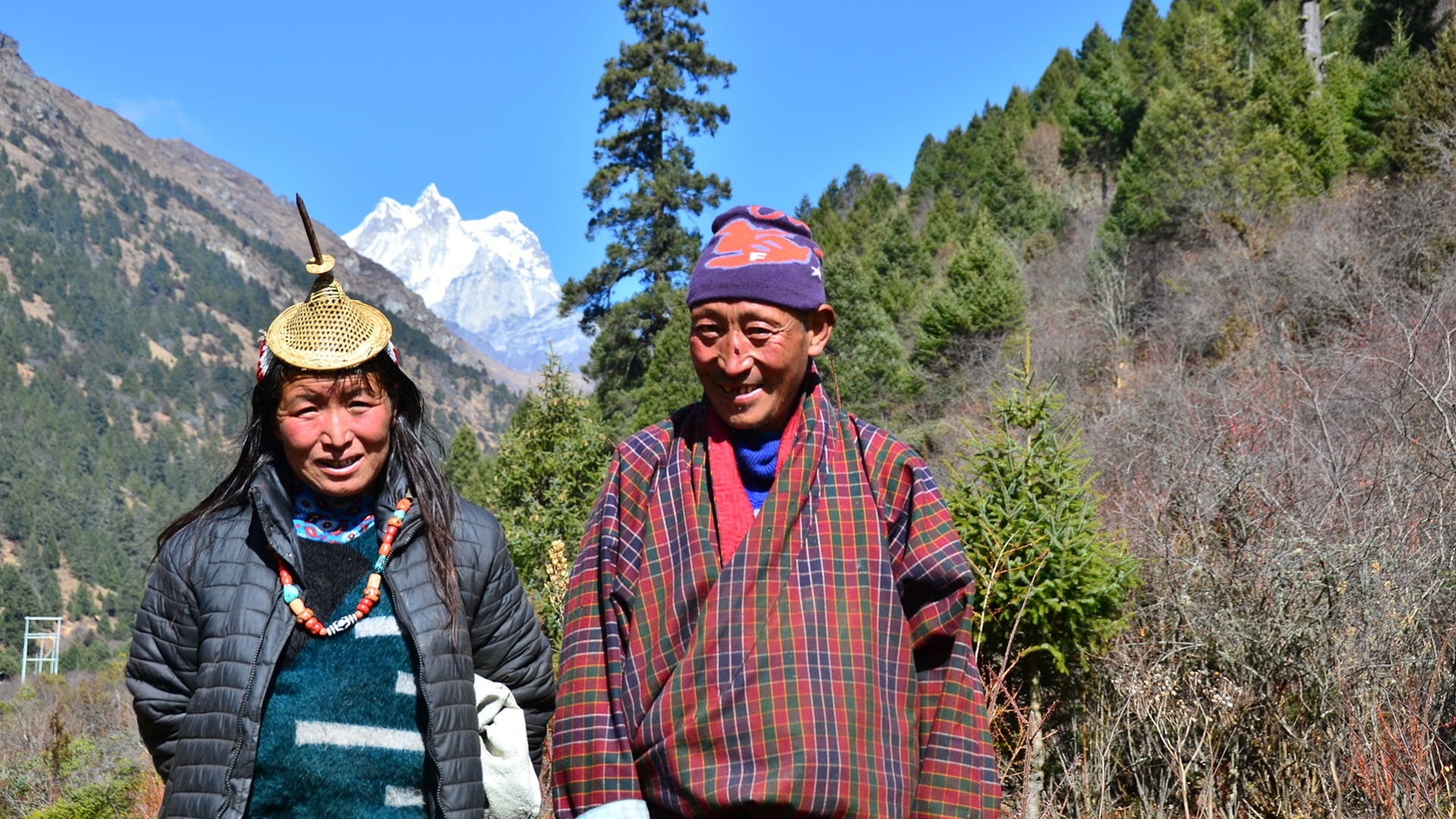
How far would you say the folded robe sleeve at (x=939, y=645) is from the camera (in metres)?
2.04

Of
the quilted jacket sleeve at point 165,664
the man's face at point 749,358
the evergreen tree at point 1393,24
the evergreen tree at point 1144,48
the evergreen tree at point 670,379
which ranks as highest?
the evergreen tree at point 1144,48

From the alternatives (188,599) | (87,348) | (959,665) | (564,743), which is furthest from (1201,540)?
(87,348)

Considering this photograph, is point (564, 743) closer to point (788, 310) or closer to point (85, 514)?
point (788, 310)

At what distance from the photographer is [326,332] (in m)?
2.16

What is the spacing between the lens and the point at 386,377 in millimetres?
2307

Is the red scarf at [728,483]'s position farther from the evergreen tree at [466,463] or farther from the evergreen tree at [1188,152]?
the evergreen tree at [466,463]

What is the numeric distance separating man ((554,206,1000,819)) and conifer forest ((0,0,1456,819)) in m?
0.66

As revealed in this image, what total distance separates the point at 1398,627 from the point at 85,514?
316 feet

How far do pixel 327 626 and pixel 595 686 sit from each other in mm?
555

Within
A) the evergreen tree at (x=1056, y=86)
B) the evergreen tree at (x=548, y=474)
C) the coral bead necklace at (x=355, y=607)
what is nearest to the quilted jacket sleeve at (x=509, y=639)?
the coral bead necklace at (x=355, y=607)

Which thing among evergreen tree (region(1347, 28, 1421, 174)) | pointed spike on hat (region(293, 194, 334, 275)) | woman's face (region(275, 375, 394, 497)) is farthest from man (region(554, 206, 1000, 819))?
evergreen tree (region(1347, 28, 1421, 174))

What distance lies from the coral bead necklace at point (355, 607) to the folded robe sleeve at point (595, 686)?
1.24ft

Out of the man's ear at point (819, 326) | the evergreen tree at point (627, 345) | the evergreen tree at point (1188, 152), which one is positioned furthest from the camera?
the evergreen tree at point (627, 345)

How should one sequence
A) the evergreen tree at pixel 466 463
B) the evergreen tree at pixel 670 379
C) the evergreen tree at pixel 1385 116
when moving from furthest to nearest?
the evergreen tree at pixel 466 463 → the evergreen tree at pixel 1385 116 → the evergreen tree at pixel 670 379
